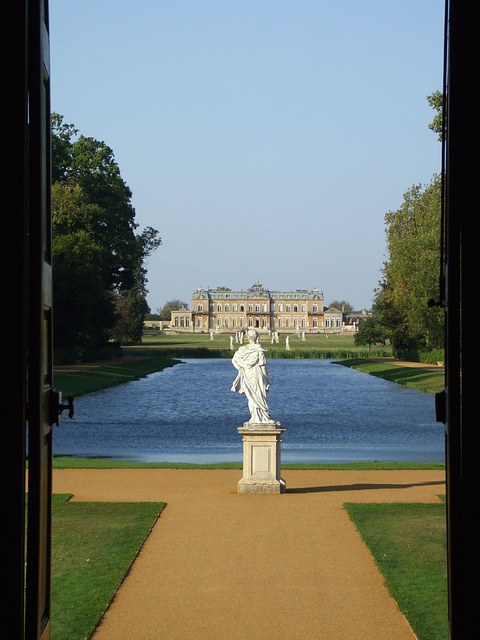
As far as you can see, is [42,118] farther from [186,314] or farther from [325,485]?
[186,314]

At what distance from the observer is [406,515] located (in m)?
10.5

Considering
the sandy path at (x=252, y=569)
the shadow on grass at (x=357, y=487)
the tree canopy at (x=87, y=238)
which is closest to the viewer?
the sandy path at (x=252, y=569)

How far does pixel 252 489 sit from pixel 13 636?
9293 mm

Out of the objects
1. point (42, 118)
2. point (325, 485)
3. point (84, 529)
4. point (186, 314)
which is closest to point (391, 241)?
point (325, 485)

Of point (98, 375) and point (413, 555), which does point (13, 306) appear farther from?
point (98, 375)

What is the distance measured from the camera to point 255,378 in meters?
12.3

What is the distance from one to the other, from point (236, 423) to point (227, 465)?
30.0 ft

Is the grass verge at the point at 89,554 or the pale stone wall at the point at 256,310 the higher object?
the pale stone wall at the point at 256,310

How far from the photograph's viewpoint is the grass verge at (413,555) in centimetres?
660

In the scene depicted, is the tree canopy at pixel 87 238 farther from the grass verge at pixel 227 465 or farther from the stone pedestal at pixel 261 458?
the stone pedestal at pixel 261 458

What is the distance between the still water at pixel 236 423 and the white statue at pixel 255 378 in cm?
483

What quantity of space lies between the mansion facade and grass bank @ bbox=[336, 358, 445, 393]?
303 ft
